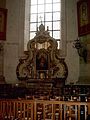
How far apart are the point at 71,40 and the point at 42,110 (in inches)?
401

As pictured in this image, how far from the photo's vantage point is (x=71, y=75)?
1647cm

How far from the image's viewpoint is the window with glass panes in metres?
17.8

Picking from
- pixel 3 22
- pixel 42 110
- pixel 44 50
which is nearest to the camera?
pixel 42 110

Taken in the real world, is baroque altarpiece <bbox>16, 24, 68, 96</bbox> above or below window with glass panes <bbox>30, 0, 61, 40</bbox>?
below

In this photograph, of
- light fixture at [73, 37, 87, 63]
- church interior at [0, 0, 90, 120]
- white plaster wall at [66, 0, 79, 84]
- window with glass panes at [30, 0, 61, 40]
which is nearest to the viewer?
light fixture at [73, 37, 87, 63]

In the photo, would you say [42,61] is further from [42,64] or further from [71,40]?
[71,40]

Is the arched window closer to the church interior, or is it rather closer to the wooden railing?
the church interior

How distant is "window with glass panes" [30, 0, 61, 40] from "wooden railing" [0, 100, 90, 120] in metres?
10.8

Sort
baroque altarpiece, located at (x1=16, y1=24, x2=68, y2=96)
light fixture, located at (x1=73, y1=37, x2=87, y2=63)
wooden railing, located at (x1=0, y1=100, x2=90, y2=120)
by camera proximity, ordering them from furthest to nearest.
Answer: baroque altarpiece, located at (x1=16, y1=24, x2=68, y2=96), light fixture, located at (x1=73, y1=37, x2=87, y2=63), wooden railing, located at (x1=0, y1=100, x2=90, y2=120)

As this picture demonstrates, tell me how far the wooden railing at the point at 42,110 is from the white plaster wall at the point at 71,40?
30.3 ft

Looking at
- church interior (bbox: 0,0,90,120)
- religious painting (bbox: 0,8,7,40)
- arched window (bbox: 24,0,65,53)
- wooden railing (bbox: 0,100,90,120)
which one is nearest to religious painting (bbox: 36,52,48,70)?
church interior (bbox: 0,0,90,120)

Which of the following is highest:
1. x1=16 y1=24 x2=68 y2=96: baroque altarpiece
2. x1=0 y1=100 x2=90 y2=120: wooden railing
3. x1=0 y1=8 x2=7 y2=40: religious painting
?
x1=0 y1=8 x2=7 y2=40: religious painting

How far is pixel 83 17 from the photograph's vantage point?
15734mm

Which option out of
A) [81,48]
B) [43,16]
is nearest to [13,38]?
[43,16]
